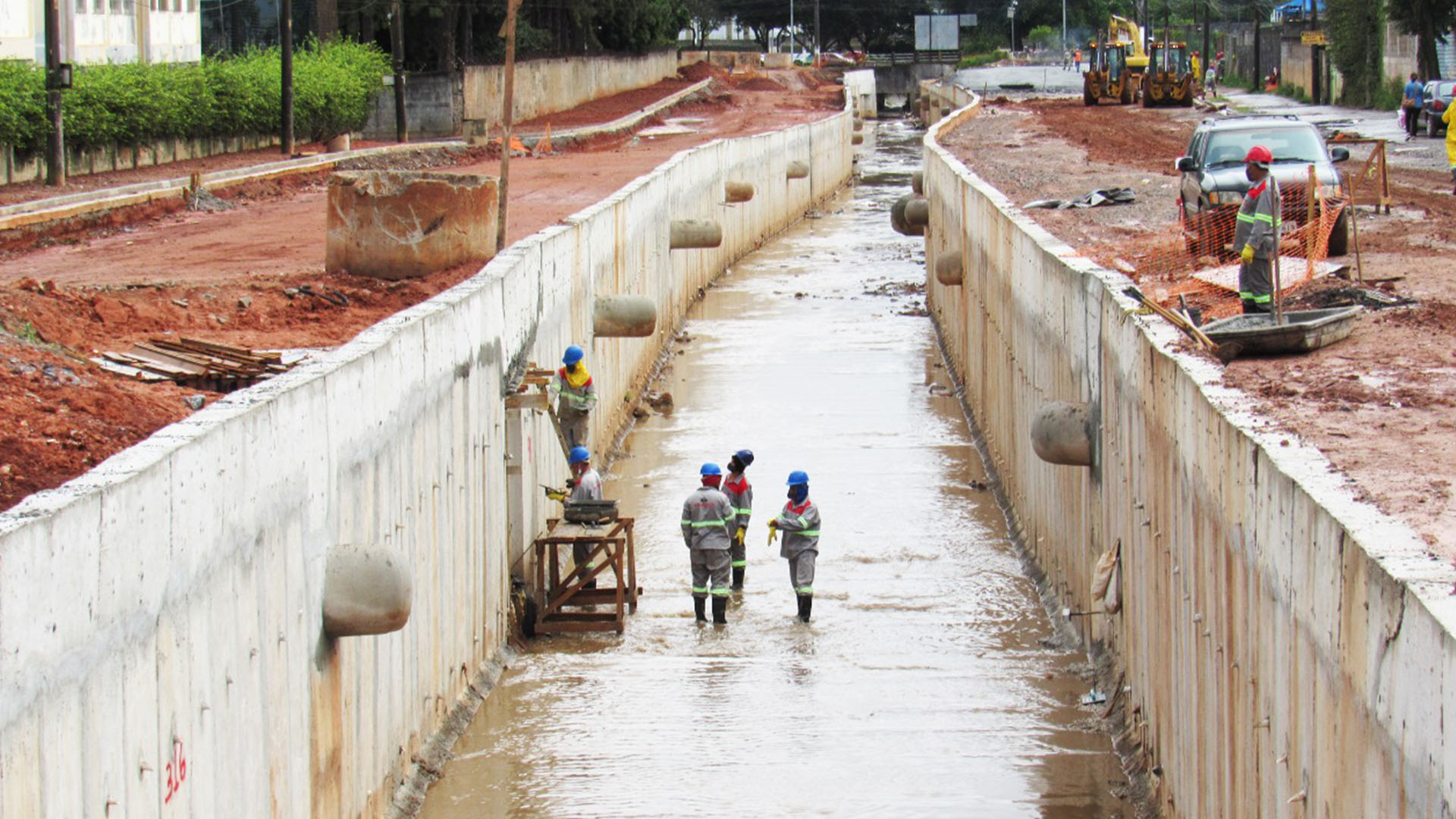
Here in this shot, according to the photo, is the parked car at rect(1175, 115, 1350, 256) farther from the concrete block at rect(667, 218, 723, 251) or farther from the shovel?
the concrete block at rect(667, 218, 723, 251)

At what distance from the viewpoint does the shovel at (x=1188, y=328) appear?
1152cm

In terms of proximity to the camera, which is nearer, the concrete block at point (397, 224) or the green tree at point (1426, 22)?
the concrete block at point (397, 224)

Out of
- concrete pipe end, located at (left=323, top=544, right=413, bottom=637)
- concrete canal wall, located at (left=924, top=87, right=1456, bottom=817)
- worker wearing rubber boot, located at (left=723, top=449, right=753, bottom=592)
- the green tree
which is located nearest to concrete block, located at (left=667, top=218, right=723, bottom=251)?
concrete canal wall, located at (left=924, top=87, right=1456, bottom=817)

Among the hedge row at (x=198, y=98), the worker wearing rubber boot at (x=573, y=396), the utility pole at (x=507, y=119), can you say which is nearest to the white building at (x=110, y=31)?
the hedge row at (x=198, y=98)

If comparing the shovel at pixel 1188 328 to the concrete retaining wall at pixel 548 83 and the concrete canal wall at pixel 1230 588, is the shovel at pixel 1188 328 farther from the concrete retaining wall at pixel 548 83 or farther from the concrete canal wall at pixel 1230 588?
the concrete retaining wall at pixel 548 83

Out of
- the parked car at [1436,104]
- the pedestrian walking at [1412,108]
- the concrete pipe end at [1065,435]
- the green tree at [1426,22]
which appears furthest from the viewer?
the green tree at [1426,22]

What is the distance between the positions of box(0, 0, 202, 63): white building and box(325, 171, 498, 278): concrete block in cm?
2293

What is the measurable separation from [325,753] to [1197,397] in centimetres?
454

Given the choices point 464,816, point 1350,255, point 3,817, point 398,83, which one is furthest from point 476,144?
point 3,817

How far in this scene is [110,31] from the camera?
52.5m

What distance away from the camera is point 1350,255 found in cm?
1981

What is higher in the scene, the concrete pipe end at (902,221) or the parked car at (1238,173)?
the parked car at (1238,173)

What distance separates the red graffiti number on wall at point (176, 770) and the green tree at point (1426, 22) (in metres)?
54.7

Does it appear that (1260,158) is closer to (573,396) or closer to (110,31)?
(573,396)
